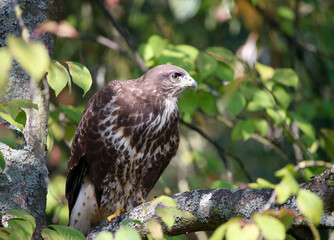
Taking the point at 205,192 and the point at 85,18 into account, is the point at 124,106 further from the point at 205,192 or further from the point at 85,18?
the point at 85,18

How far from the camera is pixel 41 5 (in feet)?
10.4

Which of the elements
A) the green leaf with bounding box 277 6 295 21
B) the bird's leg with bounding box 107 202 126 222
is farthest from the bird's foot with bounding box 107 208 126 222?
the green leaf with bounding box 277 6 295 21

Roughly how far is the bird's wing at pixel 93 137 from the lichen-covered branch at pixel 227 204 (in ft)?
3.24

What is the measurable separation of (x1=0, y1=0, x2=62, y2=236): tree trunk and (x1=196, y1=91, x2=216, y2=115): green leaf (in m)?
1.48

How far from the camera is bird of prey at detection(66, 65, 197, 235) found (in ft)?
12.1

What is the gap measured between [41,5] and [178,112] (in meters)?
1.36

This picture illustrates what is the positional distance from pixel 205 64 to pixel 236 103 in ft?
1.28

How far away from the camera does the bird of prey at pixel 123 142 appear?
3.68m

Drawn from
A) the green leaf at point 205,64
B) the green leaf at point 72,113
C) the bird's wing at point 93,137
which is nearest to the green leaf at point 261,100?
the green leaf at point 205,64

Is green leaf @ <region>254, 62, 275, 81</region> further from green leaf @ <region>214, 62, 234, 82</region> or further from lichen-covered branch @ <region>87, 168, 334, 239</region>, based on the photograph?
lichen-covered branch @ <region>87, 168, 334, 239</region>

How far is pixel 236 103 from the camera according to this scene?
12.5 ft

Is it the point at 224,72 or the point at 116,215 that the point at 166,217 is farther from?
the point at 224,72

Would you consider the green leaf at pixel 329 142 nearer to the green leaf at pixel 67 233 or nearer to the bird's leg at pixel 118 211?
the bird's leg at pixel 118 211

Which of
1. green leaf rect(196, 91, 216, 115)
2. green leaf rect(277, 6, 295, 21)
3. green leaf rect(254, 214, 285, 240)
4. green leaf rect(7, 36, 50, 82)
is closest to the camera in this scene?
green leaf rect(7, 36, 50, 82)
